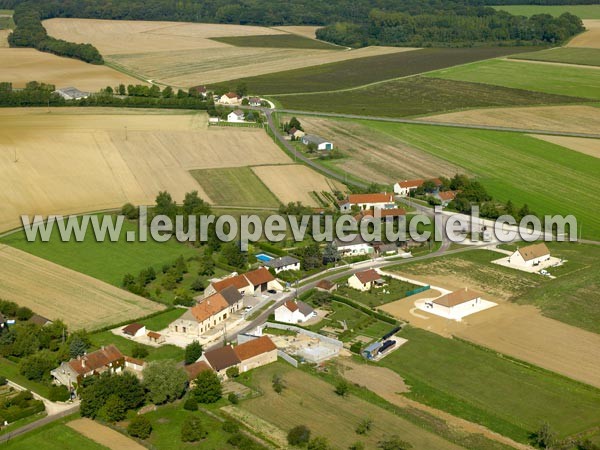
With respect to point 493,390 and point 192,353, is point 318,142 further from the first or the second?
point 493,390

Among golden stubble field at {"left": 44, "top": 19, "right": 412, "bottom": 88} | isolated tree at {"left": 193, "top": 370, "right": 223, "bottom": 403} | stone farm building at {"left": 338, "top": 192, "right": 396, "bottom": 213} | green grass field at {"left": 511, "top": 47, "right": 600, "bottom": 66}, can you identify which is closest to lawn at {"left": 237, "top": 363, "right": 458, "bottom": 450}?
isolated tree at {"left": 193, "top": 370, "right": 223, "bottom": 403}

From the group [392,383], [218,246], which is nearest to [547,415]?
[392,383]

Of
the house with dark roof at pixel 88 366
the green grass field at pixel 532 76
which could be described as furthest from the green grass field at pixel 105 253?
the green grass field at pixel 532 76

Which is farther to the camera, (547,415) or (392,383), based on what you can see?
(392,383)

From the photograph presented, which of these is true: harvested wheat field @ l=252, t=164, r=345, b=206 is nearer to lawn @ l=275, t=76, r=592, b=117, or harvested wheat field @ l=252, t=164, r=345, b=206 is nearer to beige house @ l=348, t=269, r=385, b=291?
beige house @ l=348, t=269, r=385, b=291

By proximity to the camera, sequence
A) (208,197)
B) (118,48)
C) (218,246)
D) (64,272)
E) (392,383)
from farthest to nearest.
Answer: (118,48) < (208,197) < (218,246) < (64,272) < (392,383)

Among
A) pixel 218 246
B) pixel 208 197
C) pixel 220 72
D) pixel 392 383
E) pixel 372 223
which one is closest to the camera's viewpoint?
pixel 392 383

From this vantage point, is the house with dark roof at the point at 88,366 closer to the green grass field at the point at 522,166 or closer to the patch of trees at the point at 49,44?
the green grass field at the point at 522,166

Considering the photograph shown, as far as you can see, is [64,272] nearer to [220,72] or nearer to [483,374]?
[483,374]
